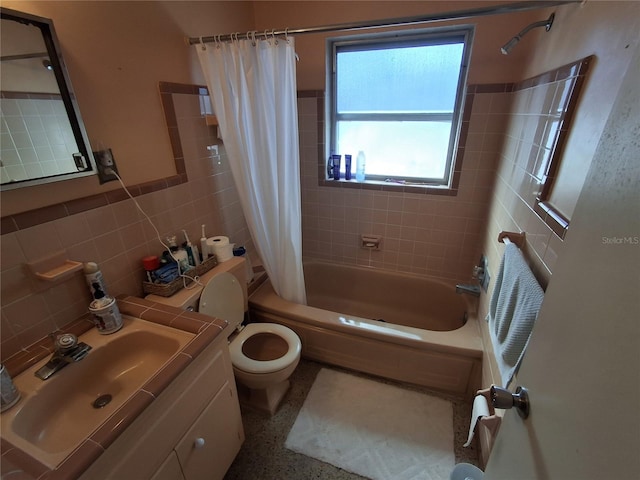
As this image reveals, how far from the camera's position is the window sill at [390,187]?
6.95 ft

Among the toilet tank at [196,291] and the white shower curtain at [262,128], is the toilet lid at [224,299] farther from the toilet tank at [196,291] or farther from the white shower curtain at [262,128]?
the white shower curtain at [262,128]

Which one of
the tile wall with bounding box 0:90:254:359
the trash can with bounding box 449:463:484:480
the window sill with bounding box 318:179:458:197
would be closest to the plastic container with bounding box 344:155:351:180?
the window sill with bounding box 318:179:458:197

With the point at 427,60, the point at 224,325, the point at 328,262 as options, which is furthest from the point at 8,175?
the point at 427,60

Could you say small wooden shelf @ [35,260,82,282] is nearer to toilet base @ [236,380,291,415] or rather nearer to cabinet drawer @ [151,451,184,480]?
cabinet drawer @ [151,451,184,480]

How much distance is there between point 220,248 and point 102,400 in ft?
2.90

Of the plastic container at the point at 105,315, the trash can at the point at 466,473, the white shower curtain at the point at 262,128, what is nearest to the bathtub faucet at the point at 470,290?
the trash can at the point at 466,473

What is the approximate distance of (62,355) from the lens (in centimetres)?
100

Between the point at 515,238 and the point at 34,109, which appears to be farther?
the point at 515,238

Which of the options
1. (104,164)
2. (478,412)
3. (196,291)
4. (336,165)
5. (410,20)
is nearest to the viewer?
(478,412)

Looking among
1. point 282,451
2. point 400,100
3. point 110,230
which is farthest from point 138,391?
point 400,100

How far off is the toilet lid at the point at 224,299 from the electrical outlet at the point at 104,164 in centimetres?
65

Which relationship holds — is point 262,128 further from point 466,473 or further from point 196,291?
point 466,473

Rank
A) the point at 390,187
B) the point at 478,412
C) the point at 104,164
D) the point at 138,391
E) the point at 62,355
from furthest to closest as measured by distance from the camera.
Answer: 1. the point at 390,187
2. the point at 104,164
3. the point at 478,412
4. the point at 62,355
5. the point at 138,391

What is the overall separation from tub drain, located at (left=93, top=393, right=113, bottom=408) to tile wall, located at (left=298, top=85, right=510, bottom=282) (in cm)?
181
